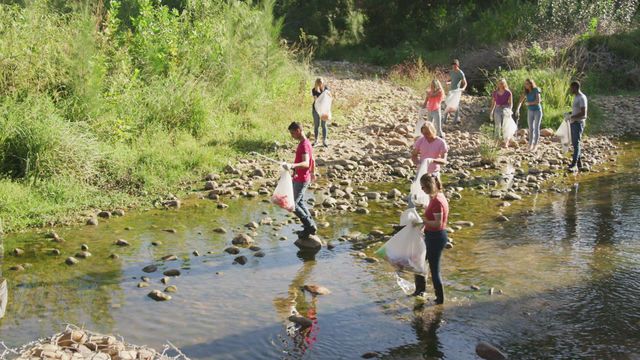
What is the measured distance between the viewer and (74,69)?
48.2 feet

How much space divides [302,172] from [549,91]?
12.2 meters

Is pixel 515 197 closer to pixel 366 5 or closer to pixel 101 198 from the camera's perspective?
pixel 101 198

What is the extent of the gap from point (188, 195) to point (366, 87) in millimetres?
13127

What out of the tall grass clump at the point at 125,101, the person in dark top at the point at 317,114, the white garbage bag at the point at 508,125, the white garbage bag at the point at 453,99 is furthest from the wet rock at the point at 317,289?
the white garbage bag at the point at 453,99

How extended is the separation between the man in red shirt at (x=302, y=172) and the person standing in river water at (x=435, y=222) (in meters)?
2.61

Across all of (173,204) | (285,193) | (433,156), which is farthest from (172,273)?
(433,156)

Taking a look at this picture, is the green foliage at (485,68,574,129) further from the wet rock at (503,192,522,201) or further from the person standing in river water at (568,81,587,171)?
the wet rock at (503,192,522,201)

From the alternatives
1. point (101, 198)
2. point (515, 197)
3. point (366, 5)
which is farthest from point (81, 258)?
point (366, 5)

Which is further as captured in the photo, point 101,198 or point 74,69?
point 74,69

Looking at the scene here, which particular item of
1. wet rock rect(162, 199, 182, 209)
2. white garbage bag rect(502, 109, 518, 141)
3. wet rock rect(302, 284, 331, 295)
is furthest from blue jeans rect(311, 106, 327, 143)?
wet rock rect(302, 284, 331, 295)

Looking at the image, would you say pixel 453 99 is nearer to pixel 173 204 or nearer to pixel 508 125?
pixel 508 125

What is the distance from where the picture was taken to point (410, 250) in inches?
332

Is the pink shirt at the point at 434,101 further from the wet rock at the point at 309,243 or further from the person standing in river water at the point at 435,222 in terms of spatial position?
the person standing in river water at the point at 435,222

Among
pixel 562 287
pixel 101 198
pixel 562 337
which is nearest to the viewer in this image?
pixel 562 337
